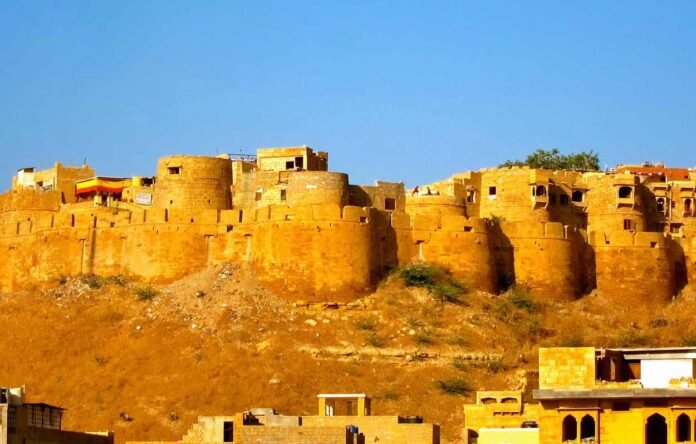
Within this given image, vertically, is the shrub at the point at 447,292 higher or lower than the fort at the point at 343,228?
lower

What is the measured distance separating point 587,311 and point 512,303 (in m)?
2.56

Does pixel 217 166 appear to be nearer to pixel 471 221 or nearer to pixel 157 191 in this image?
pixel 157 191

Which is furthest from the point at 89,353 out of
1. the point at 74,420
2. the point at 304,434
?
the point at 304,434

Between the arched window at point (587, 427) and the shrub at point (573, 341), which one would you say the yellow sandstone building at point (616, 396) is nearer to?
the arched window at point (587, 427)

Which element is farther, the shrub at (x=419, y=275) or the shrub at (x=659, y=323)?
the shrub at (x=659, y=323)

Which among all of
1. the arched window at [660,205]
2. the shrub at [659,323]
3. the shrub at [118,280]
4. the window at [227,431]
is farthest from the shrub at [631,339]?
the window at [227,431]

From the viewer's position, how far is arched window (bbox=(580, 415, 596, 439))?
3716 centimetres

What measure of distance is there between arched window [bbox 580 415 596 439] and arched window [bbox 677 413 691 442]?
145 centimetres

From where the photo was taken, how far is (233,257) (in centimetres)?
6406

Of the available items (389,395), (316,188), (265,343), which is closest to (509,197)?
(316,188)

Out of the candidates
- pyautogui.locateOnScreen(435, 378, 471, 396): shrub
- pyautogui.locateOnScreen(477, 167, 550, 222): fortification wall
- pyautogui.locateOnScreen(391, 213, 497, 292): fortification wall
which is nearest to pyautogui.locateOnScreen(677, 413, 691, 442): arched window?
pyautogui.locateOnScreen(435, 378, 471, 396): shrub

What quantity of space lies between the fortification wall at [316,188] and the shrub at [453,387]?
8.20m

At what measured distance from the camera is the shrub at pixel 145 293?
63.1m

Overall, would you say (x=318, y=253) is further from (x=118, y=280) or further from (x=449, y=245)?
(x=118, y=280)
